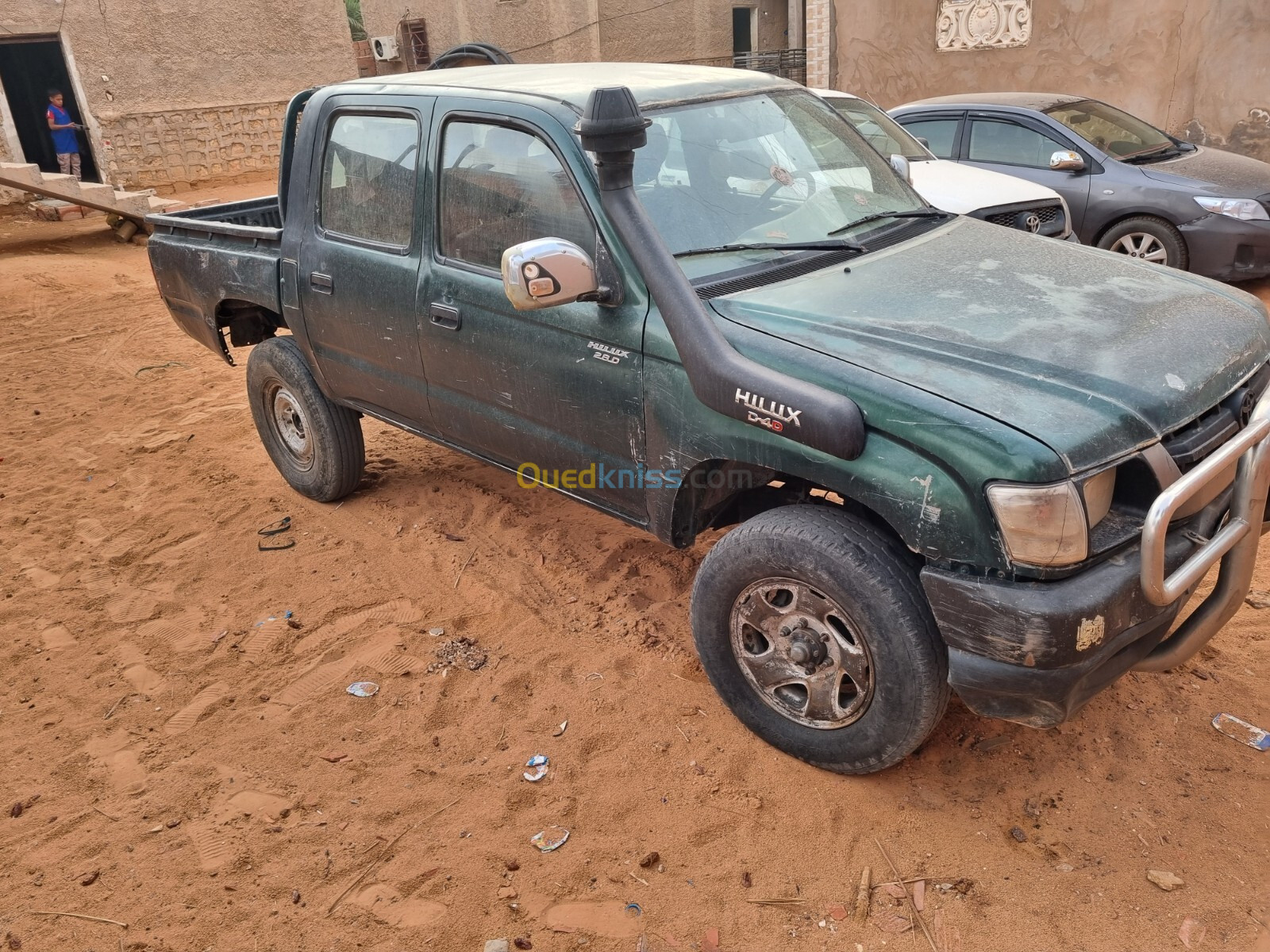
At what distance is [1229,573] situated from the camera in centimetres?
279

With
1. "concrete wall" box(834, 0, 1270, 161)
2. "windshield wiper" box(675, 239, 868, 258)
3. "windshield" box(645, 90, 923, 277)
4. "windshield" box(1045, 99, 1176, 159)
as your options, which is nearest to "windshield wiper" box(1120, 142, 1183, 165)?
"windshield" box(1045, 99, 1176, 159)

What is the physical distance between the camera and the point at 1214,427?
2762 millimetres

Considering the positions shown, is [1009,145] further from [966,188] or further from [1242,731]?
[1242,731]

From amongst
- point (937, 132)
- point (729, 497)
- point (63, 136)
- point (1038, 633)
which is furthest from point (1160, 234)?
point (63, 136)

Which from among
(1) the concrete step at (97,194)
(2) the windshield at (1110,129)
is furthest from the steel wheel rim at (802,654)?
(1) the concrete step at (97,194)

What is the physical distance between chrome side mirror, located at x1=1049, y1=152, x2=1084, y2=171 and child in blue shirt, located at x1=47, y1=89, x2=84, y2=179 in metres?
13.5

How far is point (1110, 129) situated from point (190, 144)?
13778 millimetres

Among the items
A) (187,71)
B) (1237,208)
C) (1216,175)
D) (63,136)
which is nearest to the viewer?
(1237,208)

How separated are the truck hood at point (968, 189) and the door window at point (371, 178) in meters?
3.89

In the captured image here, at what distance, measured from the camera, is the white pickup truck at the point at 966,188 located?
22.3 ft

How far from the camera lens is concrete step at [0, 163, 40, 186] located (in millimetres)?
12094

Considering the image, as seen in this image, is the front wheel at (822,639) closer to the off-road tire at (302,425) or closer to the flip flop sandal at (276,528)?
the off-road tire at (302,425)

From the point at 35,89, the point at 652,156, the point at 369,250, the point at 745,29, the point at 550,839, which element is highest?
the point at 745,29

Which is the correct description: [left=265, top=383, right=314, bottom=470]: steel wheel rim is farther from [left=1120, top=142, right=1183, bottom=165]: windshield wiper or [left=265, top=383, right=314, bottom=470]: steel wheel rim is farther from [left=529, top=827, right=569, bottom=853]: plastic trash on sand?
[left=1120, top=142, right=1183, bottom=165]: windshield wiper
